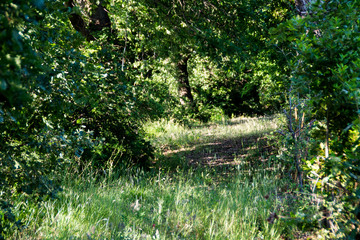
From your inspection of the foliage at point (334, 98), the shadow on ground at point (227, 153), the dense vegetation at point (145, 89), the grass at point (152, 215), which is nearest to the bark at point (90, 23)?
the dense vegetation at point (145, 89)

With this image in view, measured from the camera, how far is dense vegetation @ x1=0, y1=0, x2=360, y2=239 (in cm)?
227

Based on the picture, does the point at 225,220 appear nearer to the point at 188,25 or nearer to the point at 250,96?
the point at 188,25

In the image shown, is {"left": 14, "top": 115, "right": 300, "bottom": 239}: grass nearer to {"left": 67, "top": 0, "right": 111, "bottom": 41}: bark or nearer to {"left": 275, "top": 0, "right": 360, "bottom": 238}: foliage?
{"left": 275, "top": 0, "right": 360, "bottom": 238}: foliage

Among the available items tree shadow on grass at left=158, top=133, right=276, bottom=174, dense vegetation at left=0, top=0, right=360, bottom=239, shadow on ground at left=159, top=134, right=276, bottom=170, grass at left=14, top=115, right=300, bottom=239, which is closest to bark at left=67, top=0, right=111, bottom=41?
dense vegetation at left=0, top=0, right=360, bottom=239

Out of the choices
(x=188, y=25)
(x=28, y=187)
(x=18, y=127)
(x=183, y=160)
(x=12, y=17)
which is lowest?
(x=183, y=160)

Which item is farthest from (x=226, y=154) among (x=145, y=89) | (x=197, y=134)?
(x=145, y=89)

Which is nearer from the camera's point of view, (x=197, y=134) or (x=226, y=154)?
Answer: (x=226, y=154)

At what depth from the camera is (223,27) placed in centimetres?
696

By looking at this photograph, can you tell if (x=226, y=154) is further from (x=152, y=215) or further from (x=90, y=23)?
(x=152, y=215)

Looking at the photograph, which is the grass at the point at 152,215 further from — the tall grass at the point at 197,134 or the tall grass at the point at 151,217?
the tall grass at the point at 197,134

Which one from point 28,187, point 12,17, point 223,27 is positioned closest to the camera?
point 12,17

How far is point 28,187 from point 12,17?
5.19 ft

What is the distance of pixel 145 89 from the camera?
6215 mm

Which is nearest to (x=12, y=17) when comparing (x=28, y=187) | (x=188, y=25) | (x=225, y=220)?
(x=28, y=187)
